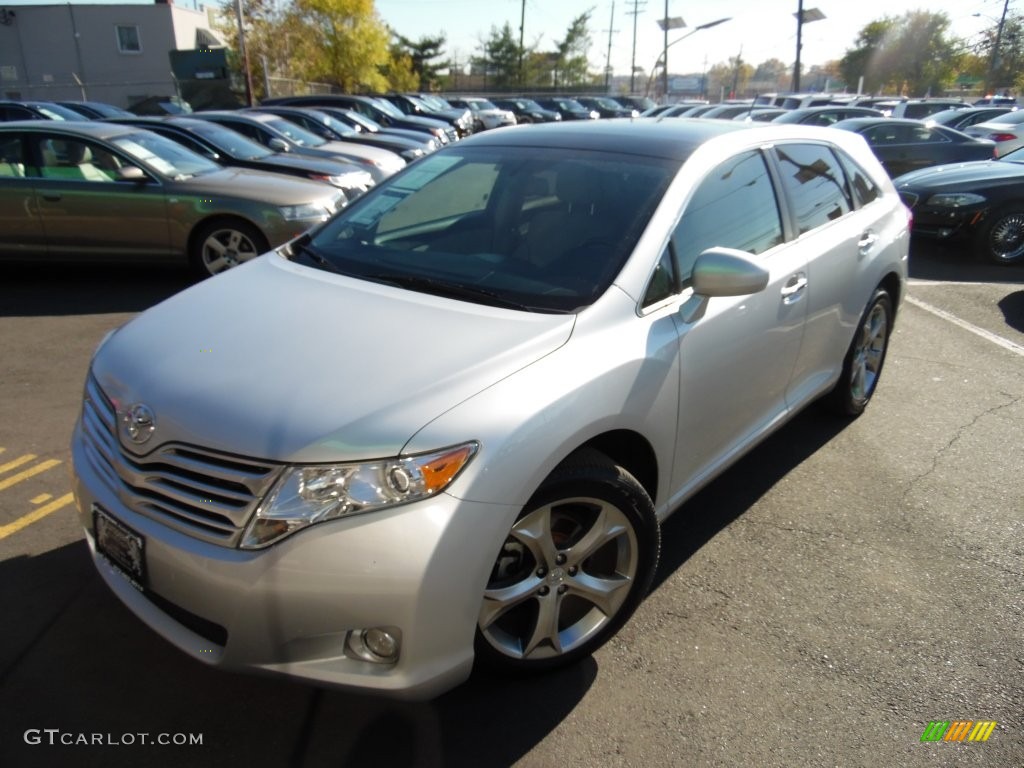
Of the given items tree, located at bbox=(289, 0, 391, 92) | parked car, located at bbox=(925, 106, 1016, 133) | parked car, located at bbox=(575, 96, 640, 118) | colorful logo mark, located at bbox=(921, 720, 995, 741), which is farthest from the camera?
tree, located at bbox=(289, 0, 391, 92)

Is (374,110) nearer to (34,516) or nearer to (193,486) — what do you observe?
(34,516)

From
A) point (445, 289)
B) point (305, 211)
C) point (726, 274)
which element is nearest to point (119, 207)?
point (305, 211)

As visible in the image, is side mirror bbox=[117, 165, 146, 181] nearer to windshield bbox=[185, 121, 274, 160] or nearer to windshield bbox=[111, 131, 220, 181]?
windshield bbox=[111, 131, 220, 181]

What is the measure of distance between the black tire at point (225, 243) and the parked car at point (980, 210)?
25.0 feet

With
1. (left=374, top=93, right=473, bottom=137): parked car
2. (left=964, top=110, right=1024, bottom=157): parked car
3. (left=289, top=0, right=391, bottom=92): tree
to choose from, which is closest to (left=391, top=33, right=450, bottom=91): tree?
(left=289, top=0, right=391, bottom=92): tree

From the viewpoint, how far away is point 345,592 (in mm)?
1943

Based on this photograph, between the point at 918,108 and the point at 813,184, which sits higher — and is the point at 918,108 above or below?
below

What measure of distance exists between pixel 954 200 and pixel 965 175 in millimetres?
468

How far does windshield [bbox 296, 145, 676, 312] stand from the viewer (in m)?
2.77

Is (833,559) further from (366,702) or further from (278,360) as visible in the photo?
(278,360)

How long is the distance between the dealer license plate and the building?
148ft

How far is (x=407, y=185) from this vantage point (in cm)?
369

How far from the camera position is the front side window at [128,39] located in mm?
42812

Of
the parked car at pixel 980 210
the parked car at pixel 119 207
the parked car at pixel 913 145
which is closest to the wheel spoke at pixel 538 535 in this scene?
the parked car at pixel 119 207
